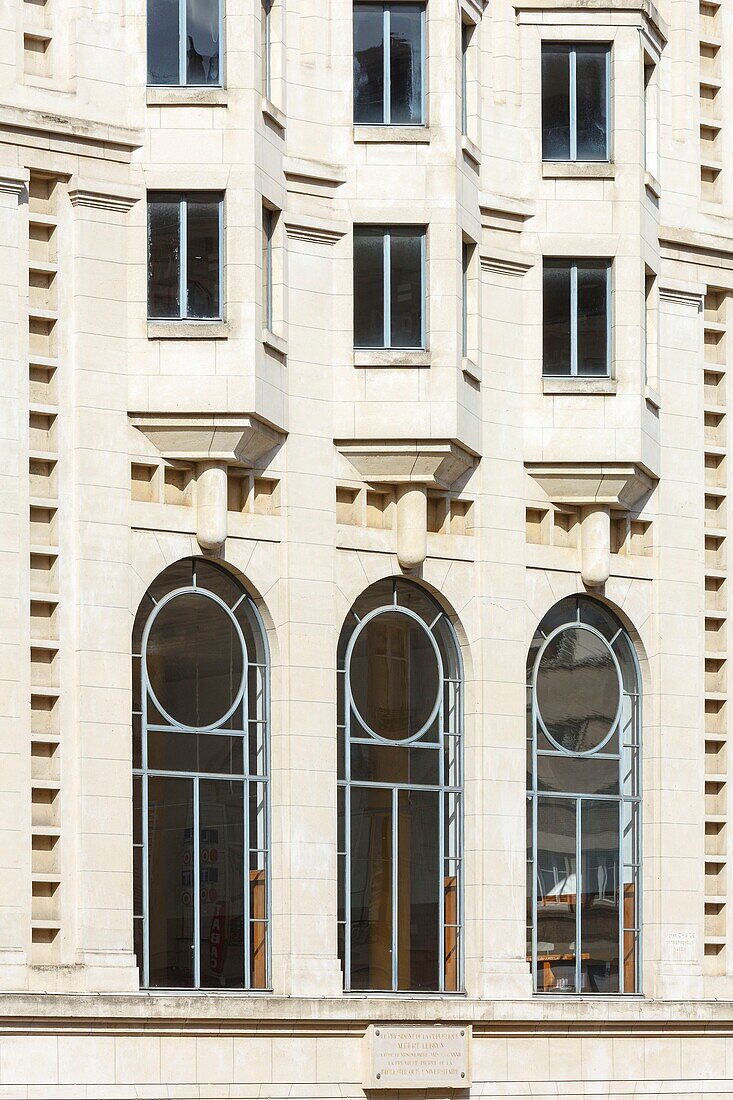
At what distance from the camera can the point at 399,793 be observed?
43531mm

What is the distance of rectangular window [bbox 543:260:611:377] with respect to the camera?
45.7 meters

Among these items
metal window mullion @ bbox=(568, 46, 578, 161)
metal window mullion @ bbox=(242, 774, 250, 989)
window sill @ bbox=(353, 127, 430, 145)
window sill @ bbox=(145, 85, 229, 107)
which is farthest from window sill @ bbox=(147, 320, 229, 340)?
metal window mullion @ bbox=(568, 46, 578, 161)

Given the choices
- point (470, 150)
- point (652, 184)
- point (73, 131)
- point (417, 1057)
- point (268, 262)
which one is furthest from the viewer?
point (652, 184)

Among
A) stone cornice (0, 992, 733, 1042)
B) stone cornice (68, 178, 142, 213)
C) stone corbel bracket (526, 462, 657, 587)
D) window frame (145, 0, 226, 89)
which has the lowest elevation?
stone cornice (0, 992, 733, 1042)

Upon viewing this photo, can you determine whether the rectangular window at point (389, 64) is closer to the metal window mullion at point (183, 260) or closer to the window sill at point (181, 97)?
the window sill at point (181, 97)

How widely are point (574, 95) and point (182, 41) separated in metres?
7.65

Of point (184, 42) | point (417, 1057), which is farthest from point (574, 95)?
point (417, 1057)

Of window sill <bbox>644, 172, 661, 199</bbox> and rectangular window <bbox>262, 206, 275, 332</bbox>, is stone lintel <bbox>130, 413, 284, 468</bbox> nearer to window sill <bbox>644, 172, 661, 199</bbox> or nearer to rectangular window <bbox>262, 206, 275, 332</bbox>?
rectangular window <bbox>262, 206, 275, 332</bbox>

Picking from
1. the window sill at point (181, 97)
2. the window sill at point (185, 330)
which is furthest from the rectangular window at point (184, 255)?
the window sill at point (181, 97)

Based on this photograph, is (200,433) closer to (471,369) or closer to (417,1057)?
(471,369)

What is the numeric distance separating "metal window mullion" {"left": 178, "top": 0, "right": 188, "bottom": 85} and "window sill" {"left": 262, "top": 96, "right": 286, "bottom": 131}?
4.21 ft

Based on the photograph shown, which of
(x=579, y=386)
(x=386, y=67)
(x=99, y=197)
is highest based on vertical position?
(x=386, y=67)

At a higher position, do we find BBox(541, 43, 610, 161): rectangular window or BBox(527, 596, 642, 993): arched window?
BBox(541, 43, 610, 161): rectangular window

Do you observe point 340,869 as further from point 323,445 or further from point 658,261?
point 658,261
